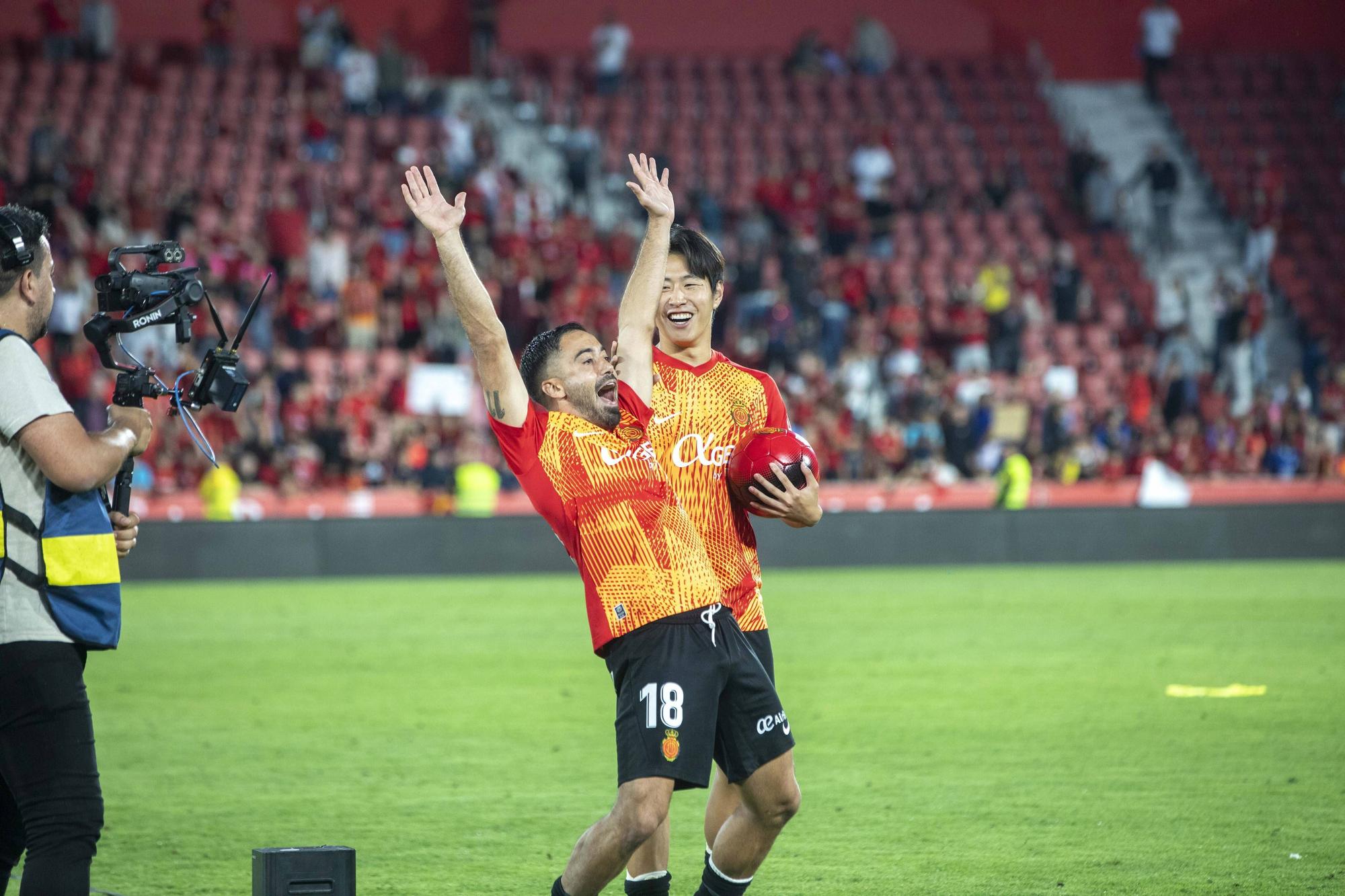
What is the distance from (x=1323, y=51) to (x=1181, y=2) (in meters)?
2.89

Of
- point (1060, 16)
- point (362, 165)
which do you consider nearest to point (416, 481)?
point (362, 165)

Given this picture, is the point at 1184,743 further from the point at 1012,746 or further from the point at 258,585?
the point at 258,585

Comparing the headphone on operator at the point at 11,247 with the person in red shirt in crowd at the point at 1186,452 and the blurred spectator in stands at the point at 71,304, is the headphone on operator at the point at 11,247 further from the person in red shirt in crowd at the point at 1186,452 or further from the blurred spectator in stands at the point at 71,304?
the person in red shirt in crowd at the point at 1186,452

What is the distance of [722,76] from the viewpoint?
30719 millimetres

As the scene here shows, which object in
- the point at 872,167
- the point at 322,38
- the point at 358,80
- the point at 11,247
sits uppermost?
the point at 322,38

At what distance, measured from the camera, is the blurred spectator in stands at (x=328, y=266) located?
75.4 feet

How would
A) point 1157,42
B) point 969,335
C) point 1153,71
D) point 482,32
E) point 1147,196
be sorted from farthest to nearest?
point 1153,71, point 1157,42, point 482,32, point 1147,196, point 969,335

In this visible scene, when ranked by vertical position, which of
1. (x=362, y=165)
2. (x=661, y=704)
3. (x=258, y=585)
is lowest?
(x=258, y=585)

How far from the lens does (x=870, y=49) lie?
3088 centimetres

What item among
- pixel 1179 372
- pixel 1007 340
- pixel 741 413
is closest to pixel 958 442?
pixel 1007 340

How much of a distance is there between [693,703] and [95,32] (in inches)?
1056

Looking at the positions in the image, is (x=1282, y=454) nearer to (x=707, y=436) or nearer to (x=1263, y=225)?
(x=1263, y=225)

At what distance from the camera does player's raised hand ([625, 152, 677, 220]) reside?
16.8ft

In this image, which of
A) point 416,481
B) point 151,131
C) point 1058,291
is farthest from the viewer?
point 151,131
